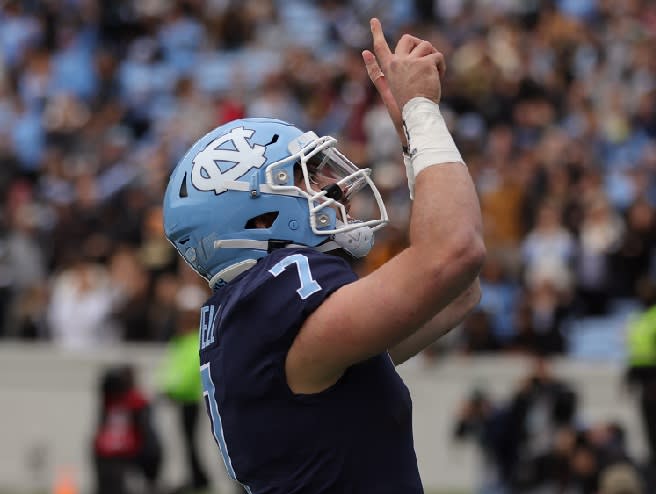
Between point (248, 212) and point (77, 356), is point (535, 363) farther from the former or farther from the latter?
point (248, 212)

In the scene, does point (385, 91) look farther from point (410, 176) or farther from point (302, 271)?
point (302, 271)

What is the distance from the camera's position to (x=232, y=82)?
15305 mm

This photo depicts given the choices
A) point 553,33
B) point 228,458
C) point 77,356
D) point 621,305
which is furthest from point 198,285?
point 228,458

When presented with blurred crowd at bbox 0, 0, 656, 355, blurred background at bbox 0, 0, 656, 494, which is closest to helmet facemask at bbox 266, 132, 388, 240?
blurred background at bbox 0, 0, 656, 494

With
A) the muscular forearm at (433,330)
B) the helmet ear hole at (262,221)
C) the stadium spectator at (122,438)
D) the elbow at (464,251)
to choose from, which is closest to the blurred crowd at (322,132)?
the stadium spectator at (122,438)

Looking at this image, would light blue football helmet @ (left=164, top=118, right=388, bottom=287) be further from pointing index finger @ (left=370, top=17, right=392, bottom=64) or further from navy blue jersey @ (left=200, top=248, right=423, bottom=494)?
pointing index finger @ (left=370, top=17, right=392, bottom=64)

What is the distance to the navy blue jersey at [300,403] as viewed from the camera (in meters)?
2.98

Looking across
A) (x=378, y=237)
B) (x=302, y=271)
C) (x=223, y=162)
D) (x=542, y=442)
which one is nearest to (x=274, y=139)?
(x=223, y=162)

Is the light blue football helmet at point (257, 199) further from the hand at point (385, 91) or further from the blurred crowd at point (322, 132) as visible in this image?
the blurred crowd at point (322, 132)

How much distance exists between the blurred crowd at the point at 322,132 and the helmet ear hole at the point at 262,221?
800cm

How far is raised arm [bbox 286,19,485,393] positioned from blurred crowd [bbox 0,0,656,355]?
821 cm

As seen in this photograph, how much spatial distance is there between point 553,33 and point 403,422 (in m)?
11.8

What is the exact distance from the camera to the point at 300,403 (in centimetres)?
300

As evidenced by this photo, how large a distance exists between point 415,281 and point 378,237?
9.71 m
